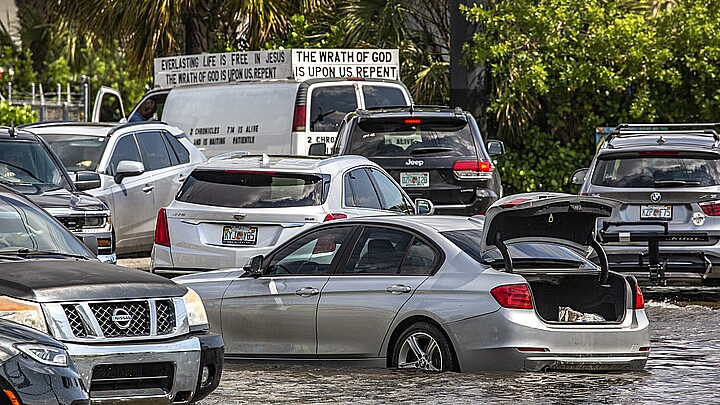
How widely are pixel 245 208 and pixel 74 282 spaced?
487cm

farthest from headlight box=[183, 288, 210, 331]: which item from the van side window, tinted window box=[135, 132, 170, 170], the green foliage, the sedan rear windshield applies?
the green foliage

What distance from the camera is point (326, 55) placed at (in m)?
19.7

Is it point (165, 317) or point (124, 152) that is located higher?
point (124, 152)

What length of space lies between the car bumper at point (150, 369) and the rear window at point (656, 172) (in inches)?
299

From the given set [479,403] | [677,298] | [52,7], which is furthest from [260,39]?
[479,403]

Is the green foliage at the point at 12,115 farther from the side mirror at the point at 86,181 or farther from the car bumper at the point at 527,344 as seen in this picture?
the car bumper at the point at 527,344

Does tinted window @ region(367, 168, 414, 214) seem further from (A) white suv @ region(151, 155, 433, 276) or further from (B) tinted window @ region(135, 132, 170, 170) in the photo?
(B) tinted window @ region(135, 132, 170, 170)

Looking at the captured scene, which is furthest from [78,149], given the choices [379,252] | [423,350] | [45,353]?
[45,353]

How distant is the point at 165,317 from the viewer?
7.69 m

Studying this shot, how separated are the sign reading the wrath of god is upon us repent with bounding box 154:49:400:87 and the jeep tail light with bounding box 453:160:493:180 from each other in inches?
154

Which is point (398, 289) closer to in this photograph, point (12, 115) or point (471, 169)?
point (471, 169)

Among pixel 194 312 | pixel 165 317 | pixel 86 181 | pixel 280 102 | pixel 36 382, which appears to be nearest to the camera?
pixel 36 382

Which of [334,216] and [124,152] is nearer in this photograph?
[334,216]

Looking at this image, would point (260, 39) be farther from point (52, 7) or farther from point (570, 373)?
point (570, 373)
